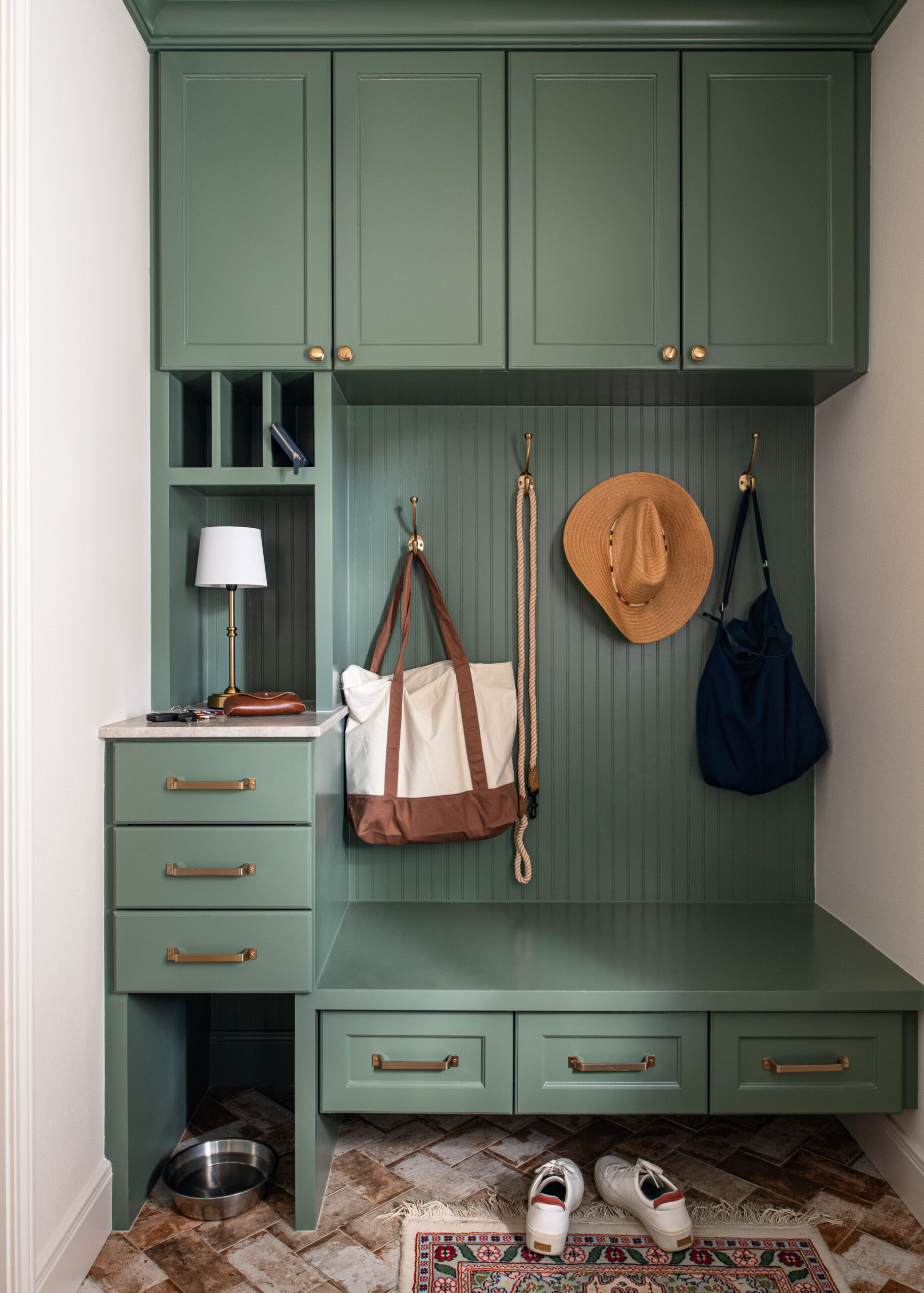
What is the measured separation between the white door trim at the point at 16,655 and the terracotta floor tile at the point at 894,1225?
162 centimetres

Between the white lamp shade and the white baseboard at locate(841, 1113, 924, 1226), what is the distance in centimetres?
191

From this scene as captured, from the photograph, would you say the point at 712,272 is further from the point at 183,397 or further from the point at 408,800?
the point at 408,800

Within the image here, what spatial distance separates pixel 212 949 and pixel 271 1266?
0.61 metres

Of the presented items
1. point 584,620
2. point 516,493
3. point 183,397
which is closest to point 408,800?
point 584,620

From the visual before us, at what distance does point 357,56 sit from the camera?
6.62 feet

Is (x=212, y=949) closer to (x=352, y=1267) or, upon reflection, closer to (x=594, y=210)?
(x=352, y=1267)

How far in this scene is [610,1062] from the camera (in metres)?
1.84

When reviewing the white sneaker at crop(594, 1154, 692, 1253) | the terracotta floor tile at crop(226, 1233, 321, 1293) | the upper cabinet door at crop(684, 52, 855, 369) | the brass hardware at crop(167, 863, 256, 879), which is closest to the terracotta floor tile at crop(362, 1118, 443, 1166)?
the terracotta floor tile at crop(226, 1233, 321, 1293)

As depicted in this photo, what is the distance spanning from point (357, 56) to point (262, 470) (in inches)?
39.7

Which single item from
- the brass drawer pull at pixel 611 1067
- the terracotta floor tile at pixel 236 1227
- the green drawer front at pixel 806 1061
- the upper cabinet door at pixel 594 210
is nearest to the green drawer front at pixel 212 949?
the terracotta floor tile at pixel 236 1227

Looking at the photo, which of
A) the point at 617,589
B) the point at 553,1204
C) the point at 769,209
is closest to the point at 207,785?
the point at 553,1204

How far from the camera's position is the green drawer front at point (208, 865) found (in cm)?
178

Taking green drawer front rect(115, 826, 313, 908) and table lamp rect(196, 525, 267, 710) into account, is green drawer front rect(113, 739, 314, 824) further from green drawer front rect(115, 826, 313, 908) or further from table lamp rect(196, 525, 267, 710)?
table lamp rect(196, 525, 267, 710)

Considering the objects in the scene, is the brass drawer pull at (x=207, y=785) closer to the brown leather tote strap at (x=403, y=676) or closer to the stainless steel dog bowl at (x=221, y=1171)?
the brown leather tote strap at (x=403, y=676)
